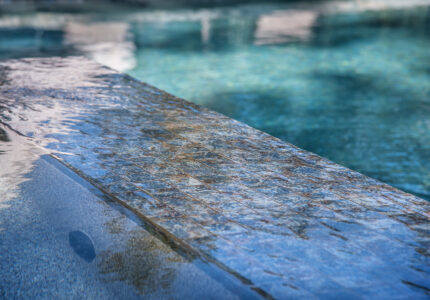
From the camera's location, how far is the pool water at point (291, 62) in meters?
5.74

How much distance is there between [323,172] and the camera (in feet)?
11.5

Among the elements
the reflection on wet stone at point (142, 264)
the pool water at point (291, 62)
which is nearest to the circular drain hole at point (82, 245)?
the reflection on wet stone at point (142, 264)

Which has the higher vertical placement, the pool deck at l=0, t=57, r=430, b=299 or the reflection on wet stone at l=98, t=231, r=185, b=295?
the pool deck at l=0, t=57, r=430, b=299

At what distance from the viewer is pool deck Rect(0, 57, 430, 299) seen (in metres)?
2.34

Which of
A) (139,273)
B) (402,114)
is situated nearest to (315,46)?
(402,114)

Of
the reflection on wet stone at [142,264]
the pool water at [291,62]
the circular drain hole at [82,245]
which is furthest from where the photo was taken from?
the pool water at [291,62]

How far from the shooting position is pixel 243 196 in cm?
309

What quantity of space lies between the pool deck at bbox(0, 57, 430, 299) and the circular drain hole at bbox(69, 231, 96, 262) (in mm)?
347

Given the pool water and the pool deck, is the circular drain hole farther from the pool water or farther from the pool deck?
the pool water

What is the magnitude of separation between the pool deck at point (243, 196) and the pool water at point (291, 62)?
155 cm

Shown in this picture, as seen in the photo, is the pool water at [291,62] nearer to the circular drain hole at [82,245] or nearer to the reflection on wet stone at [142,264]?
the reflection on wet stone at [142,264]

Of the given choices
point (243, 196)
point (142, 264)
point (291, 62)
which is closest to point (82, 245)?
point (142, 264)

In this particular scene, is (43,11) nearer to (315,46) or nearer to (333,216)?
(315,46)

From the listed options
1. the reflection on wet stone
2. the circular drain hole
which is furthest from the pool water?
the circular drain hole
